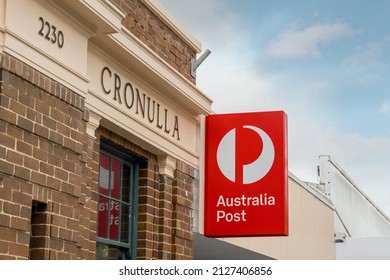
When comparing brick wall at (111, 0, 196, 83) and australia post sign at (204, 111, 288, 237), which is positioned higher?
brick wall at (111, 0, 196, 83)

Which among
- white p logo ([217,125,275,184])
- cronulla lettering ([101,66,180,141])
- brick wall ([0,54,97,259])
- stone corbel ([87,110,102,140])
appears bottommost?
brick wall ([0,54,97,259])

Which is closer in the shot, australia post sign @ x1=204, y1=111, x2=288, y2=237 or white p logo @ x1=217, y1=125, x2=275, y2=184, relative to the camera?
australia post sign @ x1=204, y1=111, x2=288, y2=237

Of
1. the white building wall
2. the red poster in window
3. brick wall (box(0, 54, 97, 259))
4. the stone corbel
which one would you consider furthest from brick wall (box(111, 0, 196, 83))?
the white building wall

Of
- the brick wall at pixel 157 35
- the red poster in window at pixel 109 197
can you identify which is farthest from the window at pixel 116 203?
the brick wall at pixel 157 35

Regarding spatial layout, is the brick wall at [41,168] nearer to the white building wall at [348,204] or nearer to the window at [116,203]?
the window at [116,203]

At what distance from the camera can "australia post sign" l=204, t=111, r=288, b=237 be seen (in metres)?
12.0

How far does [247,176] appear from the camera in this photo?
1230 centimetres

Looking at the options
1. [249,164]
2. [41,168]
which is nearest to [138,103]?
[249,164]

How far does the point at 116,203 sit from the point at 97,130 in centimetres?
117

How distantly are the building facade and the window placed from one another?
0.01 m

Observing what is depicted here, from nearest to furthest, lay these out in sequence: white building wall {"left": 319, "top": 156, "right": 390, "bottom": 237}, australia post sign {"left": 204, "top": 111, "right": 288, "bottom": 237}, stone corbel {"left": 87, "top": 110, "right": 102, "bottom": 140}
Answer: stone corbel {"left": 87, "top": 110, "right": 102, "bottom": 140}
australia post sign {"left": 204, "top": 111, "right": 288, "bottom": 237}
white building wall {"left": 319, "top": 156, "right": 390, "bottom": 237}

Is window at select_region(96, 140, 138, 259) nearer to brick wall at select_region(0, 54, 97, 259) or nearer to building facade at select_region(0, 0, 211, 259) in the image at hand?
building facade at select_region(0, 0, 211, 259)

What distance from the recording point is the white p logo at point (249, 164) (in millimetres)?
12227

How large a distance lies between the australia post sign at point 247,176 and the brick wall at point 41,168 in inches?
128
